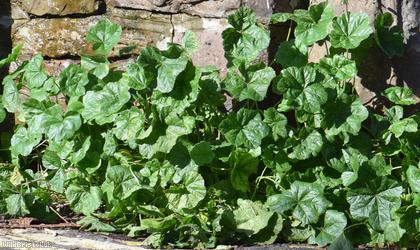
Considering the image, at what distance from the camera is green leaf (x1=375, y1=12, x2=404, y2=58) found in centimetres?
359

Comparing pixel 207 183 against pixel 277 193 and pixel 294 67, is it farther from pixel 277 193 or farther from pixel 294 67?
pixel 294 67

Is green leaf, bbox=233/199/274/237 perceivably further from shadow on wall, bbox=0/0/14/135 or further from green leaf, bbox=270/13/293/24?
shadow on wall, bbox=0/0/14/135

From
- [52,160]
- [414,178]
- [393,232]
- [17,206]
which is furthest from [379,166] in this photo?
[17,206]

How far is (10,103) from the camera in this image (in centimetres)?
386

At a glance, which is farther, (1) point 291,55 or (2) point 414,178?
(1) point 291,55

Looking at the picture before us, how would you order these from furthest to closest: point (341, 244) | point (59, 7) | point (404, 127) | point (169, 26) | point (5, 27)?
1. point (5, 27)
2. point (59, 7)
3. point (169, 26)
4. point (404, 127)
5. point (341, 244)

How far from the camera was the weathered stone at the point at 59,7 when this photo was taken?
13.8ft

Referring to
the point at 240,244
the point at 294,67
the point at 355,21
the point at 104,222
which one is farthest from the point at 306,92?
the point at 104,222

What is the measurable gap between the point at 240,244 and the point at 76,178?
793mm

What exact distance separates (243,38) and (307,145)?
0.51m

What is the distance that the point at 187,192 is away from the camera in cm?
353

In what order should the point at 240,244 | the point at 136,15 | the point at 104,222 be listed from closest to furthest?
the point at 240,244
the point at 104,222
the point at 136,15

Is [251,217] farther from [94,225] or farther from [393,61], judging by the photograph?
[393,61]

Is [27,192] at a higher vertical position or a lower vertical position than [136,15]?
lower
